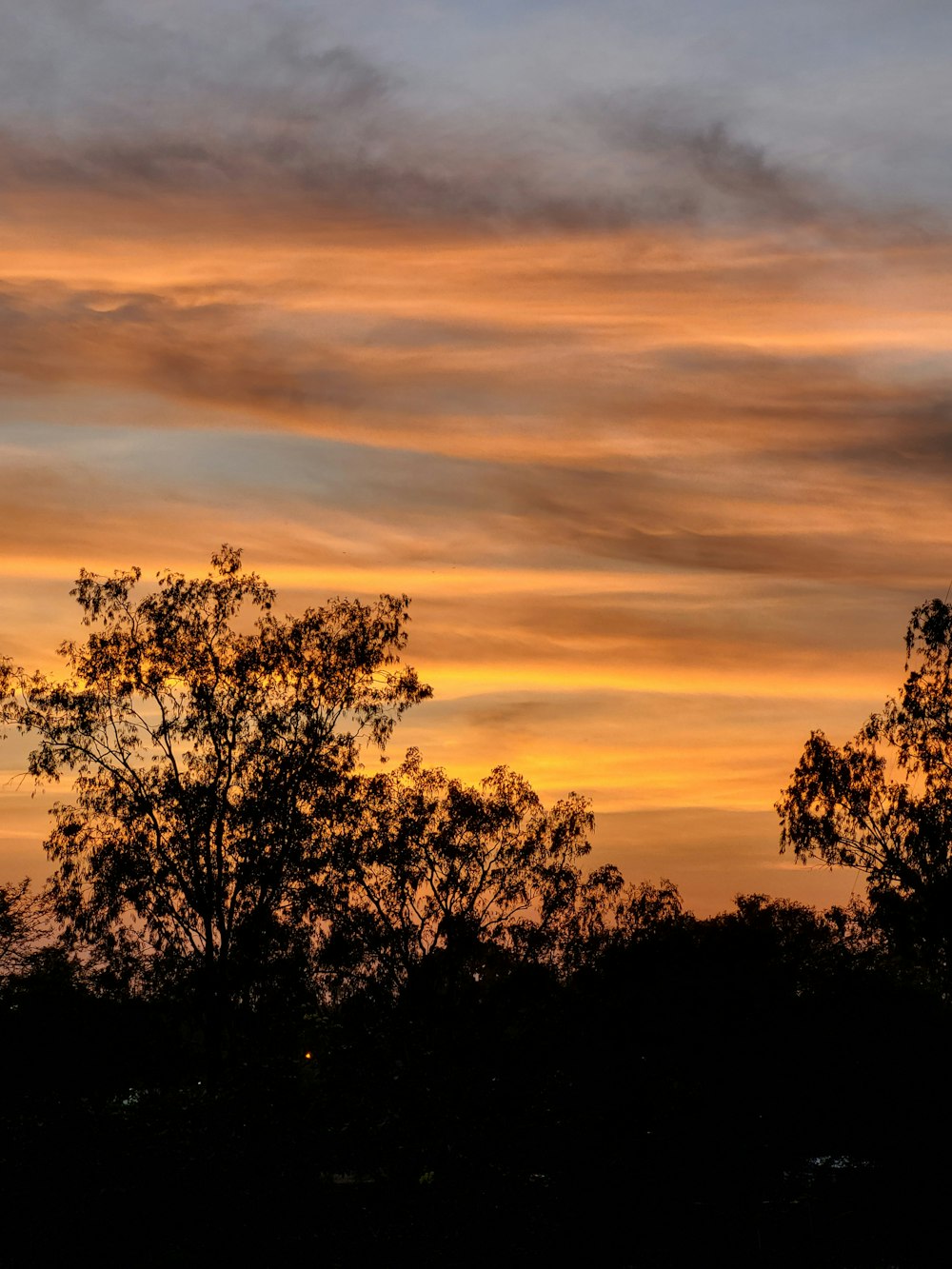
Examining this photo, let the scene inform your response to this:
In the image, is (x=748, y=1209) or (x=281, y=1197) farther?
(x=748, y=1209)

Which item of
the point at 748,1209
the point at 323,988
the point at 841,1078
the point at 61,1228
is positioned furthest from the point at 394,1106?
the point at 323,988

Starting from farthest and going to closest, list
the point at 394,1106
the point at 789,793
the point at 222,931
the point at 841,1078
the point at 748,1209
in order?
the point at 789,793, the point at 222,931, the point at 841,1078, the point at 394,1106, the point at 748,1209

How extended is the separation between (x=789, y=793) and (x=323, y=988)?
19.7m

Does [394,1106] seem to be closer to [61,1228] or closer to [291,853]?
[61,1228]

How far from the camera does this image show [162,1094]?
2830cm

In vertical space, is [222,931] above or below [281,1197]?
above

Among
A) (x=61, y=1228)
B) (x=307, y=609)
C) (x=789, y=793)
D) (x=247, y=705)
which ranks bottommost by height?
(x=61, y=1228)

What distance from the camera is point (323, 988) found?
5847 centimetres

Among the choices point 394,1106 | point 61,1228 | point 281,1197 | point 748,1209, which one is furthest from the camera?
point 394,1106

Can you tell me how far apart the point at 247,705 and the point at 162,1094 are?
2500 cm

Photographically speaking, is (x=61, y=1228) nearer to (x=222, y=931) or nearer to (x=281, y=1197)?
(x=281, y=1197)

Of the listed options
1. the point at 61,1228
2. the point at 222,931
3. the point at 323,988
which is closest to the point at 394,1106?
the point at 61,1228

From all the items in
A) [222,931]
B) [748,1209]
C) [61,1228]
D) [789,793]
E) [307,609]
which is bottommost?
[748,1209]

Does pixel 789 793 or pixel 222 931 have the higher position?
pixel 789 793
